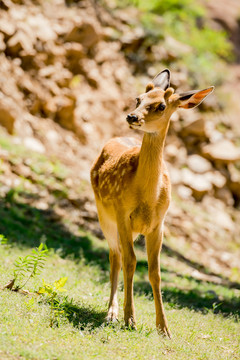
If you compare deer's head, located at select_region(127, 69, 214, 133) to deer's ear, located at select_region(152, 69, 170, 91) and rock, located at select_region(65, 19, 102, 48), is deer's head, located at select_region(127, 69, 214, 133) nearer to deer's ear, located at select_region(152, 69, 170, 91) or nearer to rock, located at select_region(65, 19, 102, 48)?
deer's ear, located at select_region(152, 69, 170, 91)

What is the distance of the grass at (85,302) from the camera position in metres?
4.11

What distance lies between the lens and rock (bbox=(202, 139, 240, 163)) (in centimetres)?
1599

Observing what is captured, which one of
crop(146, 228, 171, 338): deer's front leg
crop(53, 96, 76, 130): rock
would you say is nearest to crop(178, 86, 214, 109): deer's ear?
crop(146, 228, 171, 338): deer's front leg

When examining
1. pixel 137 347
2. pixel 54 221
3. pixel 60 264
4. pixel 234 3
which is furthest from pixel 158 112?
pixel 234 3

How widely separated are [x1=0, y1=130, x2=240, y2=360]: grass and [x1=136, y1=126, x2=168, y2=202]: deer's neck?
1.51 meters

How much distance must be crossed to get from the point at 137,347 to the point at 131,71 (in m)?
13.4

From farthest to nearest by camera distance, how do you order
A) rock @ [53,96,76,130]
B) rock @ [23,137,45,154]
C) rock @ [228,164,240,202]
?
rock @ [228,164,240,202]
rock @ [53,96,76,130]
rock @ [23,137,45,154]

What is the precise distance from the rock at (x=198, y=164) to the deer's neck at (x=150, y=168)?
35.0 ft

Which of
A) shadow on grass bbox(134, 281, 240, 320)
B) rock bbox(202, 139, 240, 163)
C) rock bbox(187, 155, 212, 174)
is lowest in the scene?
shadow on grass bbox(134, 281, 240, 320)

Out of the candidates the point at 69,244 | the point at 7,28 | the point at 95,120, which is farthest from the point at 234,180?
the point at 7,28

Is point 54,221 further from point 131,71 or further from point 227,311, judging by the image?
point 131,71

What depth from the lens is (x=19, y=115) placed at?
41.8ft

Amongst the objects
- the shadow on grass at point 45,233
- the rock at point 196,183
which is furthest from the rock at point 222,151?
the shadow on grass at point 45,233

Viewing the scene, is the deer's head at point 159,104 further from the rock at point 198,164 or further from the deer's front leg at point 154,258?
the rock at point 198,164
